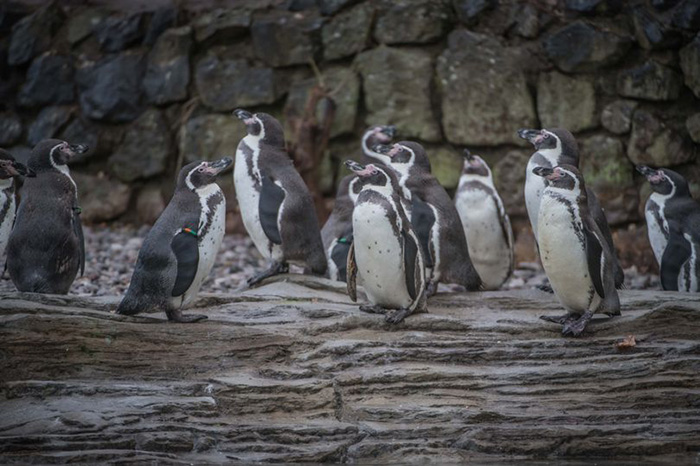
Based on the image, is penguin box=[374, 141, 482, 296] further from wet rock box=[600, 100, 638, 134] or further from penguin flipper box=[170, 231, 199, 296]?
wet rock box=[600, 100, 638, 134]

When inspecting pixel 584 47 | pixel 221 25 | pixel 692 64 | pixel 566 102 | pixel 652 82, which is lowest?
pixel 566 102

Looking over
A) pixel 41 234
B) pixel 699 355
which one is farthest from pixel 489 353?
pixel 41 234

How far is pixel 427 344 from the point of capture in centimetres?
595

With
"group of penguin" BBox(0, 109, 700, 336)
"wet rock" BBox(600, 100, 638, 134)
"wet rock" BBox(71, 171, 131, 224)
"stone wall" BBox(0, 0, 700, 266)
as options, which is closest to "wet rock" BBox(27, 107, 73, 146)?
"stone wall" BBox(0, 0, 700, 266)

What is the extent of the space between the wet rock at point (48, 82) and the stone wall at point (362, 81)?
0.06 ft

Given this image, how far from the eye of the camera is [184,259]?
19.8 feet

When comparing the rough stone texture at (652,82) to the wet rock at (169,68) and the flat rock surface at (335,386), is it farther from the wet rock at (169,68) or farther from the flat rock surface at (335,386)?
the wet rock at (169,68)

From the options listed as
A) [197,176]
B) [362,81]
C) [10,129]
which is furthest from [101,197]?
[197,176]

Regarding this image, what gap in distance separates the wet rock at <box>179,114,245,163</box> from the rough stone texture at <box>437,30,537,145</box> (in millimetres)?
2494

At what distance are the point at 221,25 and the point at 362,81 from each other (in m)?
1.80

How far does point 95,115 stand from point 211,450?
25.1 feet

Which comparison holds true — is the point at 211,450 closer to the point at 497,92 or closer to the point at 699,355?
the point at 699,355

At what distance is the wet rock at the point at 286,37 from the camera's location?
36.6 ft

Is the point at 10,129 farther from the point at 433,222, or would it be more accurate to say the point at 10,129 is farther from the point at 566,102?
the point at 433,222
